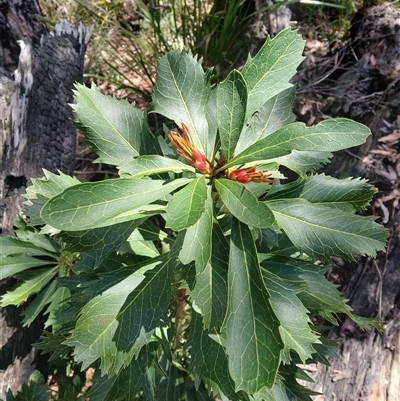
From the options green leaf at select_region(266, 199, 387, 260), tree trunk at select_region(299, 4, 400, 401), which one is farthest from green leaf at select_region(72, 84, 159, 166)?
tree trunk at select_region(299, 4, 400, 401)

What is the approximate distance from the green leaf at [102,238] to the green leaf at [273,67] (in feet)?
1.49

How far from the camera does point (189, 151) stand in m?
1.03

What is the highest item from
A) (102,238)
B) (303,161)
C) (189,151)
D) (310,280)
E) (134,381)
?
(189,151)

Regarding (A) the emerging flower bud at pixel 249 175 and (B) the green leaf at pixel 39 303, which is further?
(B) the green leaf at pixel 39 303

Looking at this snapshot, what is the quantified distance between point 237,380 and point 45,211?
1.87 ft

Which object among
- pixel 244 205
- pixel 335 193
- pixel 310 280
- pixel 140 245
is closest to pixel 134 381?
pixel 140 245

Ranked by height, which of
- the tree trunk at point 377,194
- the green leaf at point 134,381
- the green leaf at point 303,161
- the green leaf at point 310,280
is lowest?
the tree trunk at point 377,194

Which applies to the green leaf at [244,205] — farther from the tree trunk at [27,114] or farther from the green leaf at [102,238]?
the tree trunk at [27,114]

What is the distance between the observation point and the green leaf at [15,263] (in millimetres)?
1650

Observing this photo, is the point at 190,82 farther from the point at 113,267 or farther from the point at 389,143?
the point at 389,143

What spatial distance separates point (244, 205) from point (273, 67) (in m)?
0.38

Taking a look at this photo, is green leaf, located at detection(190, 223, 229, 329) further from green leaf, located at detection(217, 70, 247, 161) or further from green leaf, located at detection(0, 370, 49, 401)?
green leaf, located at detection(0, 370, 49, 401)

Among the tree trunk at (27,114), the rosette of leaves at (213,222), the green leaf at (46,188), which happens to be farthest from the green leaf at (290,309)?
the tree trunk at (27,114)

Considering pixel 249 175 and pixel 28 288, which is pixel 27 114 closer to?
pixel 28 288
